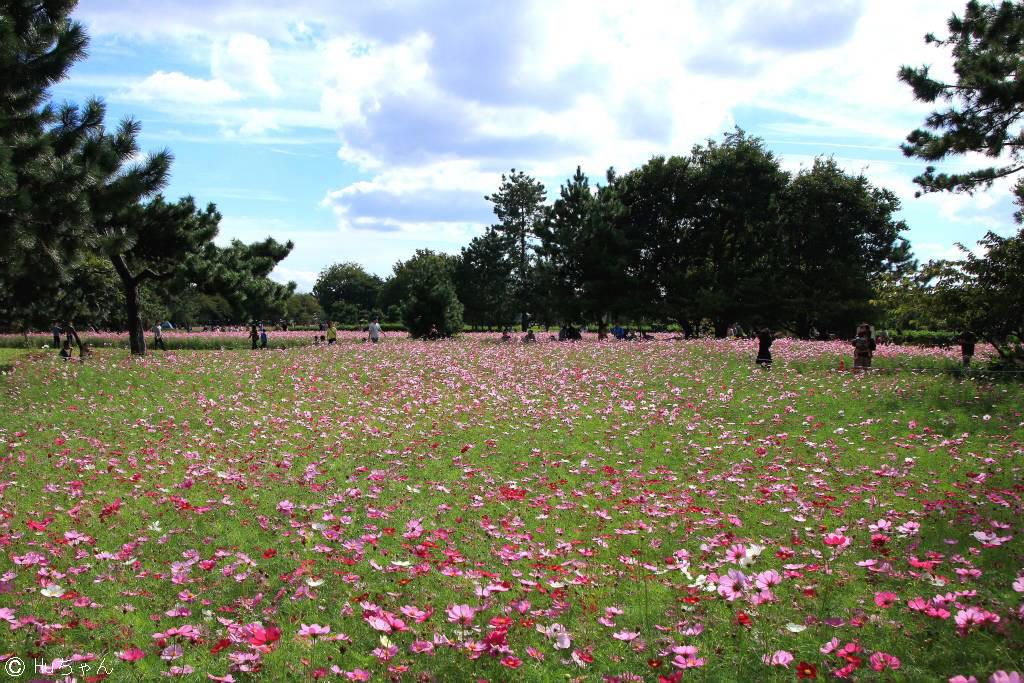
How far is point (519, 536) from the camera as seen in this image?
6.93 m

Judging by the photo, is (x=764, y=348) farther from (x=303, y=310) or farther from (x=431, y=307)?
(x=303, y=310)

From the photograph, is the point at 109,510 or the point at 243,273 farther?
the point at 243,273

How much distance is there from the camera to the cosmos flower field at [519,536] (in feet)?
14.1

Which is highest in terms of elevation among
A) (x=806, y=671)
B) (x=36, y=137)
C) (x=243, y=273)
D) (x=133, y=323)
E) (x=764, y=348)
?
(x=36, y=137)

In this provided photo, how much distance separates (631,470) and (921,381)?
429 inches

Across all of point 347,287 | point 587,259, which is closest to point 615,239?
point 587,259

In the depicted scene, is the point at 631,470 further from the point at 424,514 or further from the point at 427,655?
the point at 427,655

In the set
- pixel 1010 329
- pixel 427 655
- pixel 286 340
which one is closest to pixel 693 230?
pixel 1010 329

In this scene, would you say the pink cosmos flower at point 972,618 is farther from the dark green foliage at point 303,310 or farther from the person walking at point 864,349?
the dark green foliage at point 303,310

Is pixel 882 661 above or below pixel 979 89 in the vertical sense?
below

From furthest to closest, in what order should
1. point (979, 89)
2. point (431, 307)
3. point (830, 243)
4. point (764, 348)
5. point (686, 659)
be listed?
point (431, 307)
point (830, 243)
point (764, 348)
point (979, 89)
point (686, 659)

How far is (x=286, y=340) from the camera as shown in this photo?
49.4 metres

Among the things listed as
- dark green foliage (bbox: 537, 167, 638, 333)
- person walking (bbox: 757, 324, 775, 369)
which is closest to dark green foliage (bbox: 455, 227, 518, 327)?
dark green foliage (bbox: 537, 167, 638, 333)

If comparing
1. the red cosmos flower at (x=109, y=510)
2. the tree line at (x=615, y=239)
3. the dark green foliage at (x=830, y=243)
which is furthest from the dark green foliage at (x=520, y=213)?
the red cosmos flower at (x=109, y=510)
